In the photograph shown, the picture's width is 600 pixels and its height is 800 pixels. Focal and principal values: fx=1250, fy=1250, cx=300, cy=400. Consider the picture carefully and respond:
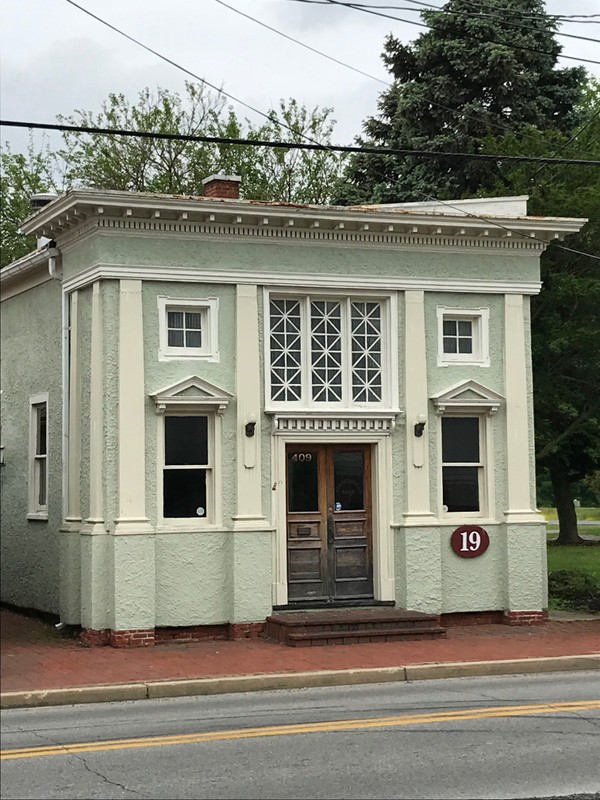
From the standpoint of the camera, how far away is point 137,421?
16891 mm

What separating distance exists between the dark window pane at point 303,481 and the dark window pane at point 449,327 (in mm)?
2761

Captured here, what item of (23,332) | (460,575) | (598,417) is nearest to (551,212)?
(598,417)

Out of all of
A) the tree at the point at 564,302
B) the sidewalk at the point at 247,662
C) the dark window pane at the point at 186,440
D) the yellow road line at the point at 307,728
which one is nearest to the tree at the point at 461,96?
the tree at the point at 564,302

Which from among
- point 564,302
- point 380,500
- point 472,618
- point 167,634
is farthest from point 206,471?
point 564,302

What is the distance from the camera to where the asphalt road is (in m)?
8.68

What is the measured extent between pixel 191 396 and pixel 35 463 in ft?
12.8

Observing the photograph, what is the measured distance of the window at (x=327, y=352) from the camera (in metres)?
17.9

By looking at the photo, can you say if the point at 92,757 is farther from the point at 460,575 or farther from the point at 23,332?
the point at 23,332

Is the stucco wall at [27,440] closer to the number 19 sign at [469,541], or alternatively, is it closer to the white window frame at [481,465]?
the white window frame at [481,465]

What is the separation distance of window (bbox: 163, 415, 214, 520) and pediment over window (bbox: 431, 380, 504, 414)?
349 cm

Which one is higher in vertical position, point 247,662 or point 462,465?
point 462,465

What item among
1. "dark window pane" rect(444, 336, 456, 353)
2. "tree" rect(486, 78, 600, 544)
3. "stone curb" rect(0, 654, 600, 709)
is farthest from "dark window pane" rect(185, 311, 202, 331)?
"tree" rect(486, 78, 600, 544)

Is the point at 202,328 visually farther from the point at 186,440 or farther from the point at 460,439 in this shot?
the point at 460,439

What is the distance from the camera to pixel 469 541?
18422 mm
